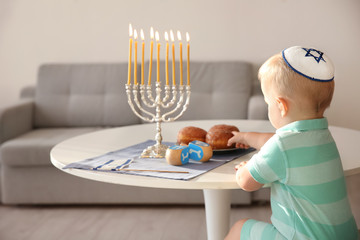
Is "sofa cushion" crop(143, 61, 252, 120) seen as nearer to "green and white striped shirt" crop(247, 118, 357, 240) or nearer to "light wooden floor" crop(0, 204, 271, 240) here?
"light wooden floor" crop(0, 204, 271, 240)

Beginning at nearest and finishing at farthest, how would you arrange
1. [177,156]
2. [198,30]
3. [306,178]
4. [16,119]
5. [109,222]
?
[306,178]
[177,156]
[109,222]
[16,119]
[198,30]

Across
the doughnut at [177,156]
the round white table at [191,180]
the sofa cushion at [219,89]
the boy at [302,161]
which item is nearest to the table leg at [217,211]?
the round white table at [191,180]

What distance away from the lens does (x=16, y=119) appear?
2986mm

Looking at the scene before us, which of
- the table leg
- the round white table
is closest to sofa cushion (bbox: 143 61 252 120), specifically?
the round white table

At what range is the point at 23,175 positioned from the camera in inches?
108

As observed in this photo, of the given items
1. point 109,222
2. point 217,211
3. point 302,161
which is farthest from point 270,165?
point 109,222

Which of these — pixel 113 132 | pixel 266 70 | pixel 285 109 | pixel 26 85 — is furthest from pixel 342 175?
pixel 26 85

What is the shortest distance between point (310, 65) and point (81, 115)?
2.41 metres

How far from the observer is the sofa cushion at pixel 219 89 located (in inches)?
124

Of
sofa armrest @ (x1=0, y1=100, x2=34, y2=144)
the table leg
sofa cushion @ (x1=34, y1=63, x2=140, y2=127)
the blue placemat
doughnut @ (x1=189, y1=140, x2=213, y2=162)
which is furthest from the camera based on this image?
sofa cushion @ (x1=34, y1=63, x2=140, y2=127)

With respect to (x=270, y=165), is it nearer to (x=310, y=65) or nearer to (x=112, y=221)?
(x=310, y=65)

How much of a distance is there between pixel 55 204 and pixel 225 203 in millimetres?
1549

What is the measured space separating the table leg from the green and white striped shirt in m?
0.49

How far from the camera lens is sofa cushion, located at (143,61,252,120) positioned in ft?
10.3
